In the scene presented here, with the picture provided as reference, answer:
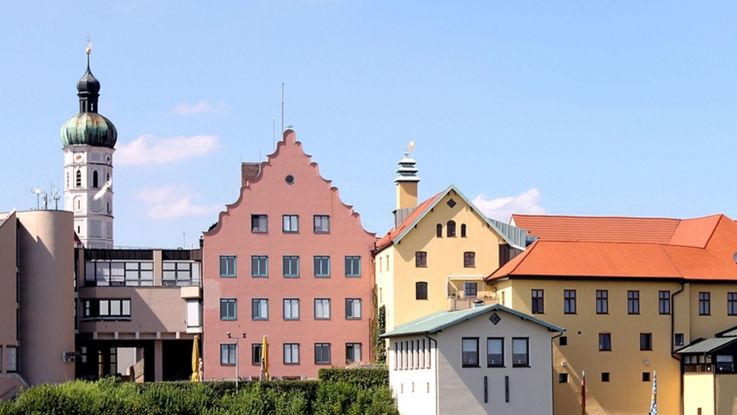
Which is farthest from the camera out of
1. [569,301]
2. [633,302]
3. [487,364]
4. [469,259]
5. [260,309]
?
[260,309]

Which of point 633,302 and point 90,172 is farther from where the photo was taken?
point 90,172

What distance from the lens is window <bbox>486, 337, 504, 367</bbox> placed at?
73.9m

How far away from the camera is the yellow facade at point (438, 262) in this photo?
82.2 meters

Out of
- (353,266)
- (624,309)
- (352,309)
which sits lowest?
(624,309)

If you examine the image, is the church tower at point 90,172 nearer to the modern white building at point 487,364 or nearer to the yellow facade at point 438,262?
the yellow facade at point 438,262

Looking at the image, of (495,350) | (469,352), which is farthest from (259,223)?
(495,350)

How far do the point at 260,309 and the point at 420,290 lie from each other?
932 cm

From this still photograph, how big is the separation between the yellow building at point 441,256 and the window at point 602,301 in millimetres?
6023

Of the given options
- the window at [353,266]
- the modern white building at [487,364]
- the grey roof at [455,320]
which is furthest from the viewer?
the window at [353,266]

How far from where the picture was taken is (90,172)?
16250cm

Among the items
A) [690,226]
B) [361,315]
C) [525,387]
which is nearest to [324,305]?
[361,315]

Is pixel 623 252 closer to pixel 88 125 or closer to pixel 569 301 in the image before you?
pixel 569 301

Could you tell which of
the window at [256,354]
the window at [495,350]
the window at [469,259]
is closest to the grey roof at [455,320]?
the window at [495,350]

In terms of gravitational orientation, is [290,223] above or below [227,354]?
above
